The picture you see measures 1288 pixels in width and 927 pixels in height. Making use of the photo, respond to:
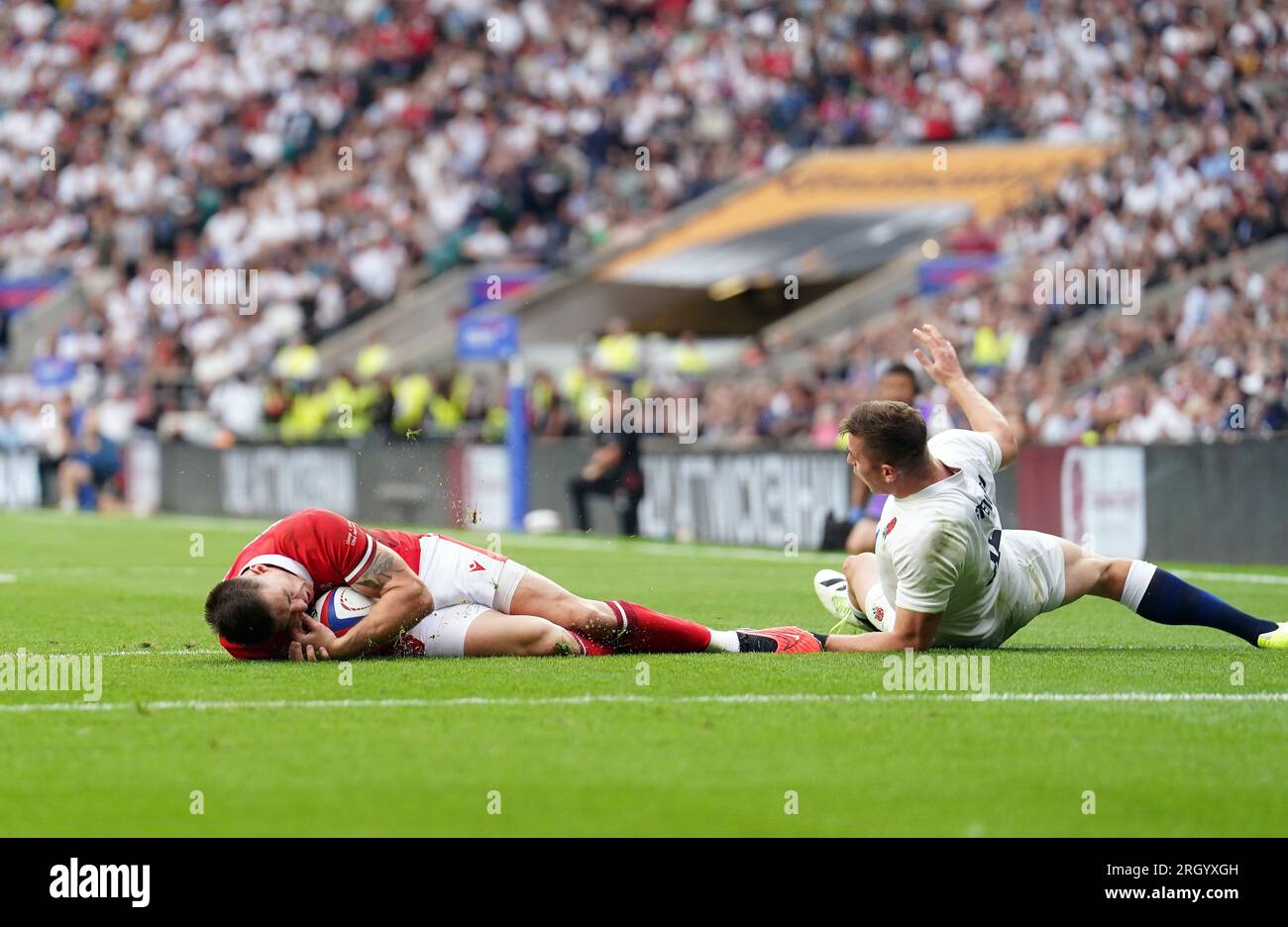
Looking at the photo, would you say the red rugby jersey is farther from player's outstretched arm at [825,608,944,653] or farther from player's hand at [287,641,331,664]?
player's outstretched arm at [825,608,944,653]

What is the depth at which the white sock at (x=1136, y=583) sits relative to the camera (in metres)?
Answer: 9.90

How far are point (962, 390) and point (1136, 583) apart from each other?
50.8 inches

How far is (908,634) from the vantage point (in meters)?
9.33

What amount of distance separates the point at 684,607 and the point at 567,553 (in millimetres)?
7213

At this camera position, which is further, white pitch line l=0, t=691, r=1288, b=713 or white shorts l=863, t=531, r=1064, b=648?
white shorts l=863, t=531, r=1064, b=648

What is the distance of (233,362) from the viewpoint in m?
36.7

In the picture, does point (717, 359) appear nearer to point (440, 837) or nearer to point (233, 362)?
point (233, 362)

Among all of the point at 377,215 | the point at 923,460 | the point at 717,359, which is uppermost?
the point at 377,215

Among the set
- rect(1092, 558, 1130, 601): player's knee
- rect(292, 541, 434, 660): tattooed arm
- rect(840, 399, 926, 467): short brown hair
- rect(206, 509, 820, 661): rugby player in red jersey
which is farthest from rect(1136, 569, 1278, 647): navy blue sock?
rect(292, 541, 434, 660): tattooed arm

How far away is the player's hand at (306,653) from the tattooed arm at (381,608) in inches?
1.1

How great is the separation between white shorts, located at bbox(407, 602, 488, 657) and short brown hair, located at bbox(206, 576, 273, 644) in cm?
83

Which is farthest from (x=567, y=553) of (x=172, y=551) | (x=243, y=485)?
(x=243, y=485)

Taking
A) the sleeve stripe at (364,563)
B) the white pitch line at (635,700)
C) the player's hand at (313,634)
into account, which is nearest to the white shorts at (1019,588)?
the white pitch line at (635,700)

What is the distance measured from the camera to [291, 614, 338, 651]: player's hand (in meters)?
9.41
